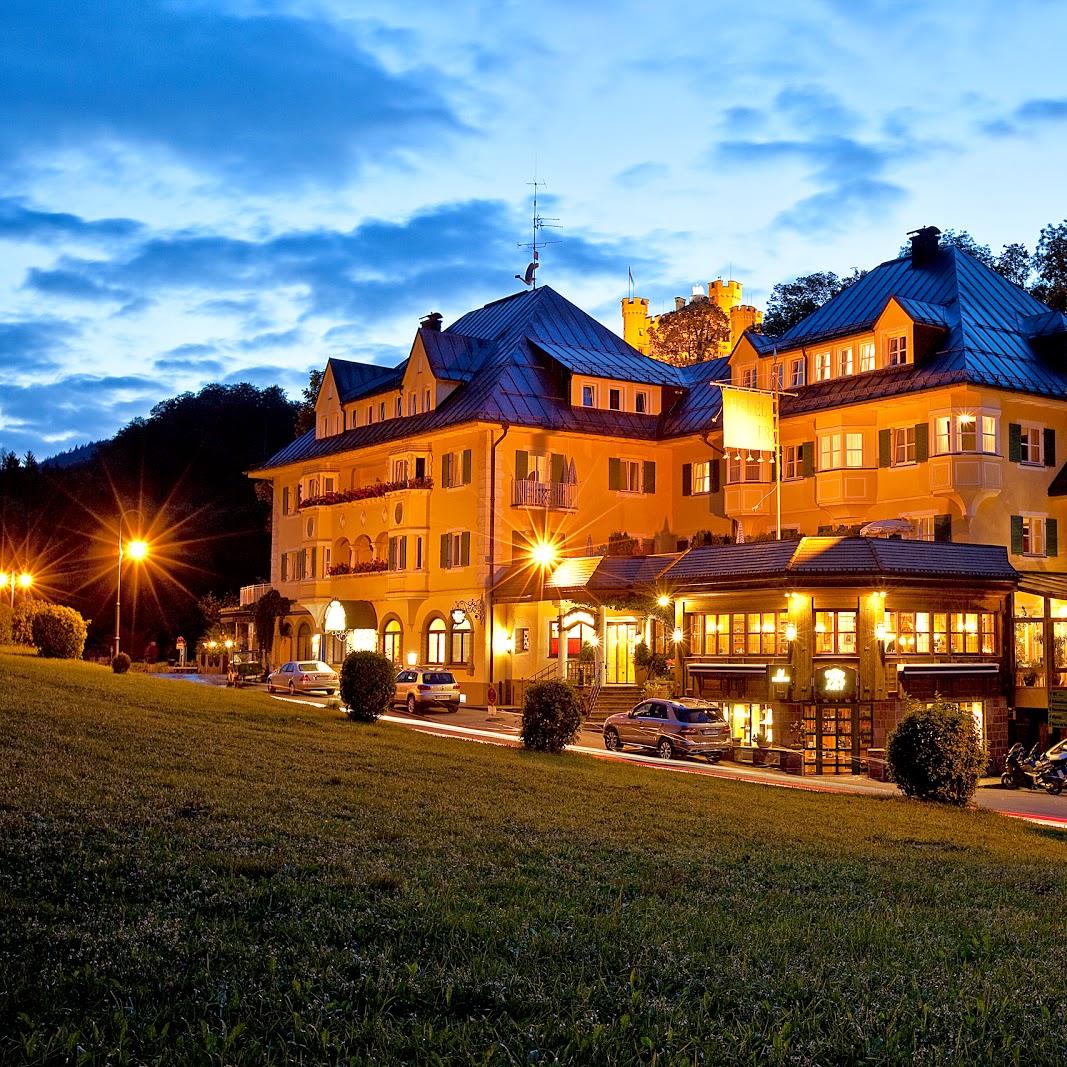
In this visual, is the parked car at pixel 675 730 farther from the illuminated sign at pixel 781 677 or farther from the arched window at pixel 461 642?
the arched window at pixel 461 642

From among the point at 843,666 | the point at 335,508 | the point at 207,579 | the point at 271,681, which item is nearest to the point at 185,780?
the point at 843,666

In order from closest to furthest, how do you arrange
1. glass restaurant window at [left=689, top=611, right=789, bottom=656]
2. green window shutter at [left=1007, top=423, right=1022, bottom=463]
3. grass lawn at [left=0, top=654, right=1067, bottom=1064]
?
1. grass lawn at [left=0, top=654, right=1067, bottom=1064]
2. glass restaurant window at [left=689, top=611, right=789, bottom=656]
3. green window shutter at [left=1007, top=423, right=1022, bottom=463]

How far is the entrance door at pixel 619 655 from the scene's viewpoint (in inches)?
1941

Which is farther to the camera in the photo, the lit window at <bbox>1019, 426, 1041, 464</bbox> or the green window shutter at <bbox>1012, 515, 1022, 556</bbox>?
the lit window at <bbox>1019, 426, 1041, 464</bbox>

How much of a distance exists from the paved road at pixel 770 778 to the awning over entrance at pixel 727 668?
153 inches

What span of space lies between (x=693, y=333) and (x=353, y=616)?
3449 cm

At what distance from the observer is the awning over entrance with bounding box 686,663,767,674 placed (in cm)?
4181

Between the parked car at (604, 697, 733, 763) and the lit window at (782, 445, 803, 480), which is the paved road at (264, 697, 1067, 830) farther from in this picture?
the lit window at (782, 445, 803, 480)

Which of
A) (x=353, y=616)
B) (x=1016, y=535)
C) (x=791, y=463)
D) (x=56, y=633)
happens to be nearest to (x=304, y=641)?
(x=353, y=616)

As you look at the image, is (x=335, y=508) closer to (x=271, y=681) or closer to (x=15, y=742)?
(x=271, y=681)

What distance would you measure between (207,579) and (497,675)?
124 ft

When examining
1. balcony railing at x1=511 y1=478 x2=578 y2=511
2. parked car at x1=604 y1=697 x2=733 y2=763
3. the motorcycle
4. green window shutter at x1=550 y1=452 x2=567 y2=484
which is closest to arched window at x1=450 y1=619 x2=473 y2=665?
balcony railing at x1=511 y1=478 x2=578 y2=511

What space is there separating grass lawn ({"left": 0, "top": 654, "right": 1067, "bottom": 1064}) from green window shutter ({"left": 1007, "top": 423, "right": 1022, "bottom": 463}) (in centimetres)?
3014

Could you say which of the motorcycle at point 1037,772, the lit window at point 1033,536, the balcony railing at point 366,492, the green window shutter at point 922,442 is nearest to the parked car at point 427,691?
the balcony railing at point 366,492
